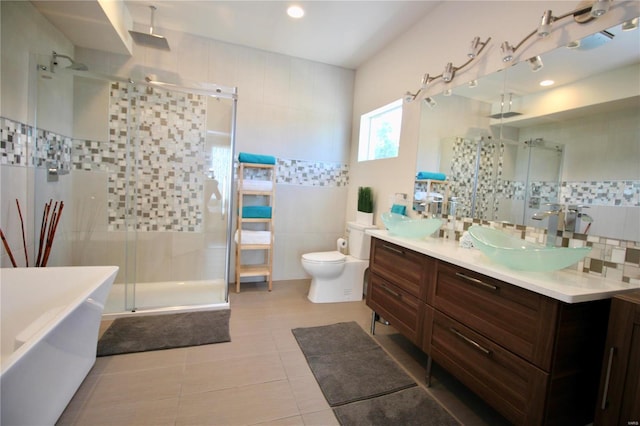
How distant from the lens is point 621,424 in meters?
1.08

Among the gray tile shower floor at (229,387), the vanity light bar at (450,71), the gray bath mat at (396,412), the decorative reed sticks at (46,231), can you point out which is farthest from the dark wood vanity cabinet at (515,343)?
the decorative reed sticks at (46,231)

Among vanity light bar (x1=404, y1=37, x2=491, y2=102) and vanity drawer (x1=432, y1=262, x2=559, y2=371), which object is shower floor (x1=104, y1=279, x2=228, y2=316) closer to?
vanity drawer (x1=432, y1=262, x2=559, y2=371)

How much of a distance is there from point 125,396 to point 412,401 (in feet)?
5.17

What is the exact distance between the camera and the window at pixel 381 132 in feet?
10.1

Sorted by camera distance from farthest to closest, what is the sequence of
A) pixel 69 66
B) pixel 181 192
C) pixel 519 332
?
pixel 181 192, pixel 69 66, pixel 519 332

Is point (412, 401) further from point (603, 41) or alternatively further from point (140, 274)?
point (140, 274)

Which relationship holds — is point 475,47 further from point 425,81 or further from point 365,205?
point 365,205

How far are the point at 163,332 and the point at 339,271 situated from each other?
63.9 inches

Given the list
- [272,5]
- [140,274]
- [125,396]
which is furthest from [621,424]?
[140,274]

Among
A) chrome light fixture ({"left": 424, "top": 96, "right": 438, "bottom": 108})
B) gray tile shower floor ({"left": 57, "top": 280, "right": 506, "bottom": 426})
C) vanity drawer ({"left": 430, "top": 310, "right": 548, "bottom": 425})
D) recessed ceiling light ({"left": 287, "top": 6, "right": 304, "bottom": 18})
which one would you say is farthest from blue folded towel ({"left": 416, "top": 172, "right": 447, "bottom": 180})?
recessed ceiling light ({"left": 287, "top": 6, "right": 304, "bottom": 18})

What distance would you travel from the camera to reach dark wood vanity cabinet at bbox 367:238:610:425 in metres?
1.17

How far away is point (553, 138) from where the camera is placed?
5.41 feet

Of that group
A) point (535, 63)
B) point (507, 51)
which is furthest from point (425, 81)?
point (535, 63)

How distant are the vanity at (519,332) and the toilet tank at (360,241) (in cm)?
132
